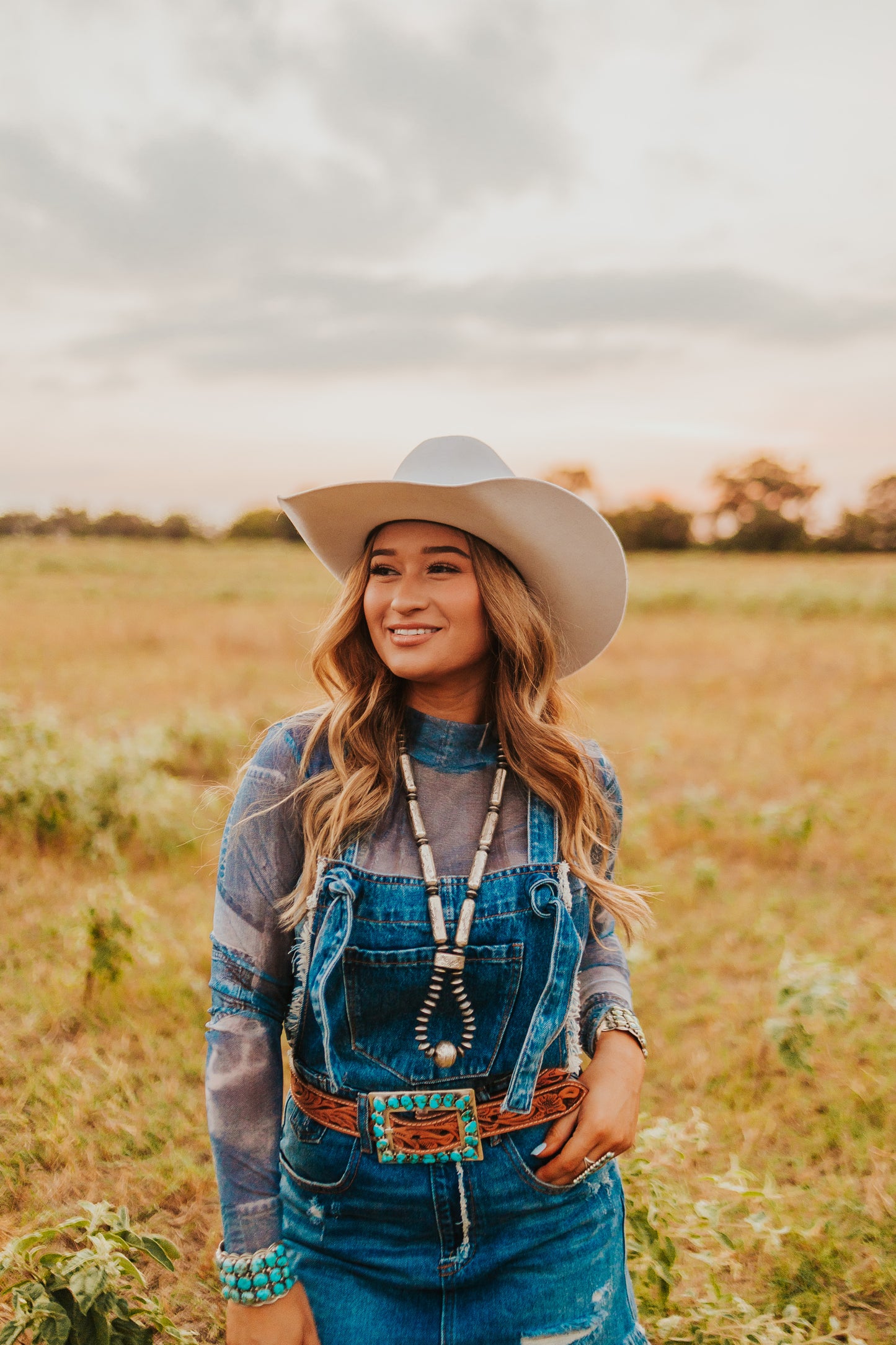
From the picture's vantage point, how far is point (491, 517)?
7.20 ft

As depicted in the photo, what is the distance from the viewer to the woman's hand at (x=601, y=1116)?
203cm

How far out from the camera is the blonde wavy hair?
211cm

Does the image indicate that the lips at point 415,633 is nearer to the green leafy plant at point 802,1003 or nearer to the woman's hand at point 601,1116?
the woman's hand at point 601,1116

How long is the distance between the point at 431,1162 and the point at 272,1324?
0.40 metres

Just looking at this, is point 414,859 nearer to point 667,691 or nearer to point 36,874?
point 36,874

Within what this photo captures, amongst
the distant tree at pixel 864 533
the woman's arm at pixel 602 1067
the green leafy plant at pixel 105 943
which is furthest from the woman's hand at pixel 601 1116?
the distant tree at pixel 864 533

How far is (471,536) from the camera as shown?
2.27 metres

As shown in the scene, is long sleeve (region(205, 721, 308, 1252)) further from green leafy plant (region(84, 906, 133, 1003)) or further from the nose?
green leafy plant (region(84, 906, 133, 1003))

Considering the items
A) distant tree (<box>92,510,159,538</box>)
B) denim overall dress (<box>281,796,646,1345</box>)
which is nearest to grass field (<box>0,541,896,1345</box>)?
denim overall dress (<box>281,796,646,1345</box>)

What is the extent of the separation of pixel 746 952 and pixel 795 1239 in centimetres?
213

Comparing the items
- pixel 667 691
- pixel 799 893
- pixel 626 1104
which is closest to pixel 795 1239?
pixel 626 1104

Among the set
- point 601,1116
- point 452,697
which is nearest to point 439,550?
point 452,697

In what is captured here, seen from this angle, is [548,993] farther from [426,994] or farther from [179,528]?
[179,528]

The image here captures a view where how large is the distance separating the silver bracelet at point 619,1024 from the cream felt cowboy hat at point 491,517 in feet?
2.99
